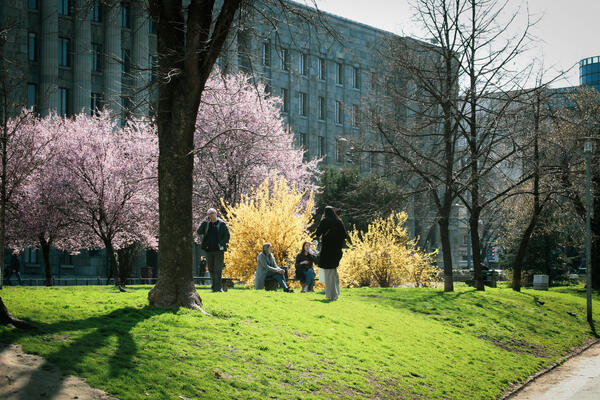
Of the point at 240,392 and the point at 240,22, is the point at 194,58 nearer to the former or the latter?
the point at 240,22

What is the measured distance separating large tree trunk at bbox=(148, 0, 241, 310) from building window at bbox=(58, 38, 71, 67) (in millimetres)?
39189

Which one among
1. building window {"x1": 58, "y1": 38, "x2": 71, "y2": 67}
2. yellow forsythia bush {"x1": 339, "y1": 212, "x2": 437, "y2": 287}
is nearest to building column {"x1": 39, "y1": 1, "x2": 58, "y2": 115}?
building window {"x1": 58, "y1": 38, "x2": 71, "y2": 67}

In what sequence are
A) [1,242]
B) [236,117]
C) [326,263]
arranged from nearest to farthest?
1. [326,263]
2. [1,242]
3. [236,117]

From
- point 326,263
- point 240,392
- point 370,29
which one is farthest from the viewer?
point 370,29

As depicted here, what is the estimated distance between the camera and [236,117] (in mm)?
36781

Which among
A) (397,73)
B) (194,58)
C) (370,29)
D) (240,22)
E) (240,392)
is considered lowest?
(240,392)

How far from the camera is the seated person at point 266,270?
19641 millimetres

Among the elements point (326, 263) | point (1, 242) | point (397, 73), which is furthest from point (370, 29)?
point (326, 263)

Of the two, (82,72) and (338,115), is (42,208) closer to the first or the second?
(82,72)

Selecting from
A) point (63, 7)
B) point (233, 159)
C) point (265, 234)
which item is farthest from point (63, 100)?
point (265, 234)

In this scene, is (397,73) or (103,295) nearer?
(103,295)

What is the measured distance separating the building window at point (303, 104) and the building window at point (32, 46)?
25.1 meters

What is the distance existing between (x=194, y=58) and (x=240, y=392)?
5867 mm

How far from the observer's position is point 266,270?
786 inches
